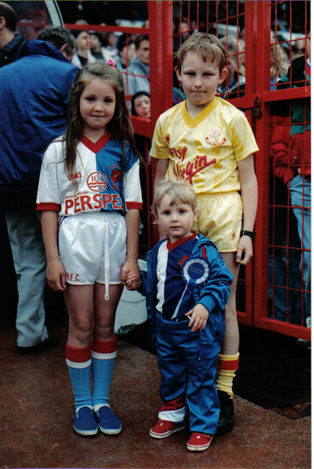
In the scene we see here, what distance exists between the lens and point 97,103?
2.53 m

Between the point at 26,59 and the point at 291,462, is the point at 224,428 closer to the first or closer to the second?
the point at 291,462

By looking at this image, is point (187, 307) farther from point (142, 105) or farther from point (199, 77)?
point (142, 105)

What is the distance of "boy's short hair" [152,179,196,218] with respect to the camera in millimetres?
2404

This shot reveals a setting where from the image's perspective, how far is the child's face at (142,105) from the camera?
233 inches

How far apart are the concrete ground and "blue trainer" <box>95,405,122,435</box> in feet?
0.11

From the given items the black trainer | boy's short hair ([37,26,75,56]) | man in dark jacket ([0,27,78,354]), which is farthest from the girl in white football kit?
boy's short hair ([37,26,75,56])

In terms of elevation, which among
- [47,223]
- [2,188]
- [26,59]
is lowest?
[47,223]

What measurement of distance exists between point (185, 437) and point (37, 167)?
174 centimetres

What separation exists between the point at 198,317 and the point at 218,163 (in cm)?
74

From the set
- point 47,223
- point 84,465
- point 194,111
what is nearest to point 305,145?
point 194,111

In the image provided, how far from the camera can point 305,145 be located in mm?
3484

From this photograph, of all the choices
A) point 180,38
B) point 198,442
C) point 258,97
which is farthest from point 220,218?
point 180,38

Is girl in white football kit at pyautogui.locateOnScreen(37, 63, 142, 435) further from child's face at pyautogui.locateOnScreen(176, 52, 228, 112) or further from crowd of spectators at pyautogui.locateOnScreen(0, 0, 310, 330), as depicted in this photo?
crowd of spectators at pyautogui.locateOnScreen(0, 0, 310, 330)

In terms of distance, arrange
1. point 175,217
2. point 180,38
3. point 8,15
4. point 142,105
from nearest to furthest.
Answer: point 175,217, point 8,15, point 180,38, point 142,105
